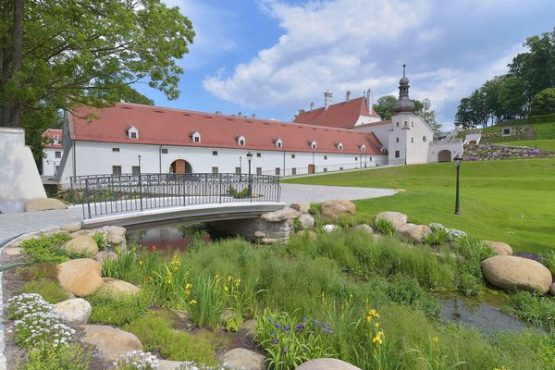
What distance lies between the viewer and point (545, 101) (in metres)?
61.5

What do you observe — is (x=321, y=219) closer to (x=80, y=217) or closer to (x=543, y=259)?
(x=543, y=259)

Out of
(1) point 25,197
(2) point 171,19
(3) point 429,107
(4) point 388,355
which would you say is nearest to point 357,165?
(3) point 429,107

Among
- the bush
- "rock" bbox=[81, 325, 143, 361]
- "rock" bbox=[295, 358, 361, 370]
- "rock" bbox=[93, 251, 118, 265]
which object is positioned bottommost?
the bush

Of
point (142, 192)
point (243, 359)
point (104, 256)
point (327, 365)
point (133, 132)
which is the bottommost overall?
point (243, 359)

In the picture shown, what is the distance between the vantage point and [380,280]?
8109mm

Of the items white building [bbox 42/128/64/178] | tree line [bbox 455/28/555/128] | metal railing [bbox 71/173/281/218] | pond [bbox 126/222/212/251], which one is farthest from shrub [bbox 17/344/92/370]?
tree line [bbox 455/28/555/128]

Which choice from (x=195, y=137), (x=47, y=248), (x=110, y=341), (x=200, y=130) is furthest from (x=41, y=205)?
(x=200, y=130)

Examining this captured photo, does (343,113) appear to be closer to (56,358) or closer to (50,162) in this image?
(50,162)

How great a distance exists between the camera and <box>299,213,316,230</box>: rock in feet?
40.7

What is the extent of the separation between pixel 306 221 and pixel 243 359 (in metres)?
8.61

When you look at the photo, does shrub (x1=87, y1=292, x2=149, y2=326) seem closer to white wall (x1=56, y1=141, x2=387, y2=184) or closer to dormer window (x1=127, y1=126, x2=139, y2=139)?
white wall (x1=56, y1=141, x2=387, y2=184)

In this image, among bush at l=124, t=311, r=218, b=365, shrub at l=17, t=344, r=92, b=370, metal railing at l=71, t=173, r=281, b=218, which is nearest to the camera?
shrub at l=17, t=344, r=92, b=370

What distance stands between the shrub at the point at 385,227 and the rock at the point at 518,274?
3.19 m

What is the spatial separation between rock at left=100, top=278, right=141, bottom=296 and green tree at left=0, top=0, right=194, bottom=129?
793 centimetres
